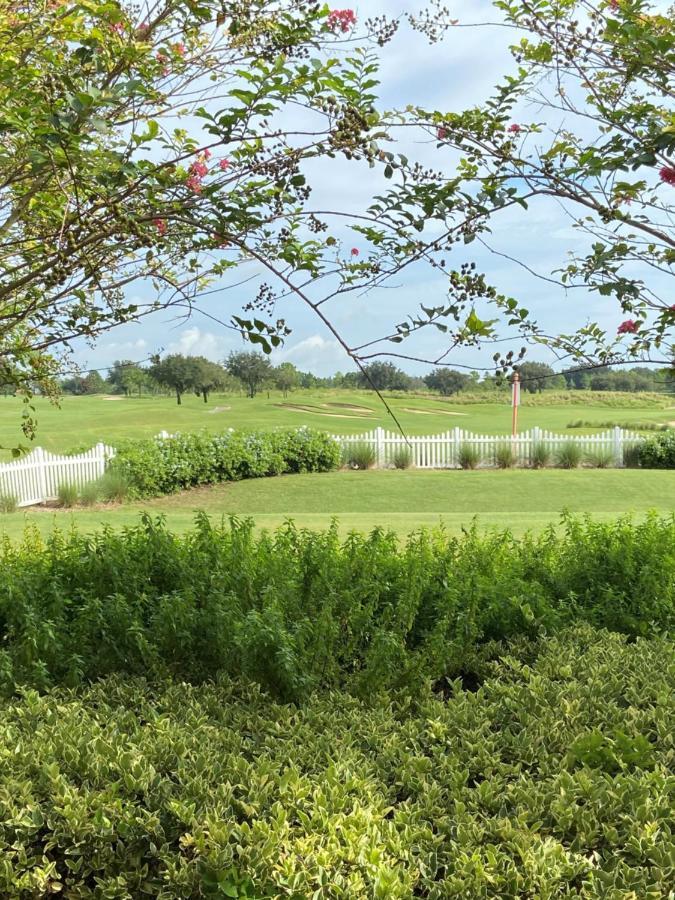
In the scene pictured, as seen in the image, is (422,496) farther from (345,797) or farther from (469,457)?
(345,797)

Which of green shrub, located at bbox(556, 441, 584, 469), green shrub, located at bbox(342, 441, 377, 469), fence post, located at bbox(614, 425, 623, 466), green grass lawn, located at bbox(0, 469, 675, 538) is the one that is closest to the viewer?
green grass lawn, located at bbox(0, 469, 675, 538)

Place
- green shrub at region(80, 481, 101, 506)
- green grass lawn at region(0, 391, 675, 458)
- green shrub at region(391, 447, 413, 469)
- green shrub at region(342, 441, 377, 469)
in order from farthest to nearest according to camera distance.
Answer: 1. green grass lawn at region(0, 391, 675, 458)
2. green shrub at region(391, 447, 413, 469)
3. green shrub at region(342, 441, 377, 469)
4. green shrub at region(80, 481, 101, 506)

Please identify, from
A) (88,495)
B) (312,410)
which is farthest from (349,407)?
(88,495)

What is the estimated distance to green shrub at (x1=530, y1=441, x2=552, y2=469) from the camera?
1703 cm

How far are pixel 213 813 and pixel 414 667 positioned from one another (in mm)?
1239

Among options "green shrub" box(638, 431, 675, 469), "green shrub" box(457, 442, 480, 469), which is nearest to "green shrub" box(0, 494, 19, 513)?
"green shrub" box(457, 442, 480, 469)

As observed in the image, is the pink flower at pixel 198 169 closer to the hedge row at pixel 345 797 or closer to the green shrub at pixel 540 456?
the hedge row at pixel 345 797

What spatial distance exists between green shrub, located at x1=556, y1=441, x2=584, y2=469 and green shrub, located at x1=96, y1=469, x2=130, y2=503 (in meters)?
9.42

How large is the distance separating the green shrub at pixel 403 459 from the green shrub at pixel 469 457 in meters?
1.14

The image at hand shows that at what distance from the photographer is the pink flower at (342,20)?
3334 millimetres

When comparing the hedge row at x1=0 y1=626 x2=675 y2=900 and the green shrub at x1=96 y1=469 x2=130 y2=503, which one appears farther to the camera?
the green shrub at x1=96 y1=469 x2=130 y2=503

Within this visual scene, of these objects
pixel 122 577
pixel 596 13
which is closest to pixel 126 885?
pixel 122 577

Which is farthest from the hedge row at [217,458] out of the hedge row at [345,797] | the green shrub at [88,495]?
the hedge row at [345,797]

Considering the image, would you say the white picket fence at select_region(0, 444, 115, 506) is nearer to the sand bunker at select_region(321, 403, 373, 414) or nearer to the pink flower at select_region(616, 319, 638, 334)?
the pink flower at select_region(616, 319, 638, 334)
